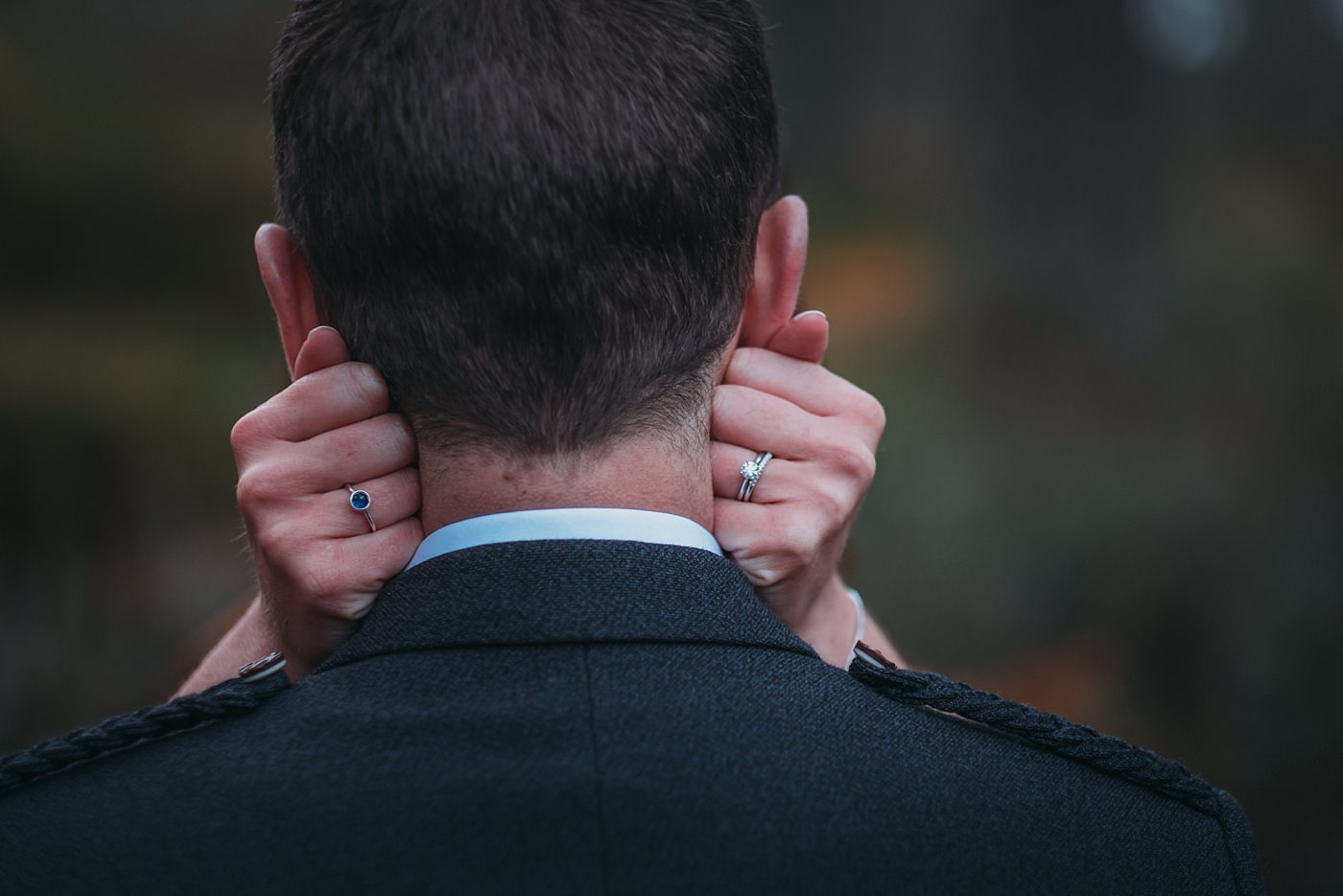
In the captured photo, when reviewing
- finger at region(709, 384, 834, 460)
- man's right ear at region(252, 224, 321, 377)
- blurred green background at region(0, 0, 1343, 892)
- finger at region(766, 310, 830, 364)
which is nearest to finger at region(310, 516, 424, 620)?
man's right ear at region(252, 224, 321, 377)

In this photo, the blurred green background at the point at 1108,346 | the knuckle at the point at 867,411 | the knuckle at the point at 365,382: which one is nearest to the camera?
the knuckle at the point at 365,382

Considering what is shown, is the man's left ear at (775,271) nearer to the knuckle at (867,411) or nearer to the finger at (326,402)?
the knuckle at (867,411)

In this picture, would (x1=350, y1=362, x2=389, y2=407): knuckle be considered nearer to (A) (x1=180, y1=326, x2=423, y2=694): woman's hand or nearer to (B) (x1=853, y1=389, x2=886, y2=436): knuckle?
(A) (x1=180, y1=326, x2=423, y2=694): woman's hand

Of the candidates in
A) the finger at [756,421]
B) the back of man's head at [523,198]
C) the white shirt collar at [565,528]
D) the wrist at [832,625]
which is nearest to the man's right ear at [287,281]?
the back of man's head at [523,198]

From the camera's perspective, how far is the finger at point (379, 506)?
1.06m

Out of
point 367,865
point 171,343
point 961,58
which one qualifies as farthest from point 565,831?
point 961,58

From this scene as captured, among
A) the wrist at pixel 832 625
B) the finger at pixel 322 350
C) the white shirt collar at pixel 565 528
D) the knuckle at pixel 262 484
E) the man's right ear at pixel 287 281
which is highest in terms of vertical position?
the man's right ear at pixel 287 281

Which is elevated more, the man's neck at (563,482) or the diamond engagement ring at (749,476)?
the man's neck at (563,482)

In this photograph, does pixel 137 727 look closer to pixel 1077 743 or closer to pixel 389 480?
pixel 389 480

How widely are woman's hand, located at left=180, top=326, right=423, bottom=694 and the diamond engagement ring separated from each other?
34cm

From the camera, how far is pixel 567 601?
89cm

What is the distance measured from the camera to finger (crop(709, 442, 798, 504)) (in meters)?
1.14

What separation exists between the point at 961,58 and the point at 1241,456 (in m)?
1.57

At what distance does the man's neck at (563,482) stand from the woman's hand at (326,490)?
0.07 metres
